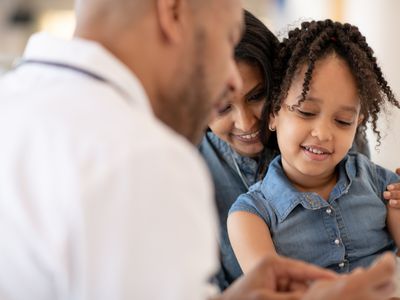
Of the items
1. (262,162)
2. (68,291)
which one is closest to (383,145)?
(262,162)

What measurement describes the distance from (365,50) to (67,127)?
99 centimetres

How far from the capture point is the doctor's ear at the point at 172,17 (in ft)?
2.56

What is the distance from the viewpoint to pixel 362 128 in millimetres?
1623

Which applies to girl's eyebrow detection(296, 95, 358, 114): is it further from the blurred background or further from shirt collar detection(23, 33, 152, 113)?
shirt collar detection(23, 33, 152, 113)

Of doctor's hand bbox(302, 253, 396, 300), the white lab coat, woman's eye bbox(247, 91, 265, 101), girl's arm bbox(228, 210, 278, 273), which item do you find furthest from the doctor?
woman's eye bbox(247, 91, 265, 101)

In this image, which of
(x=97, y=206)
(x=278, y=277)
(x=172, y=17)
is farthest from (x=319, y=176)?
(x=97, y=206)

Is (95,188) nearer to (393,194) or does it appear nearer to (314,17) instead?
(393,194)

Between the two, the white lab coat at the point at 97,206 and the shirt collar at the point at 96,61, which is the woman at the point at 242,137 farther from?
the white lab coat at the point at 97,206

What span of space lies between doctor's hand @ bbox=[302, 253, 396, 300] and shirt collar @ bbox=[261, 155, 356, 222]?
46 cm

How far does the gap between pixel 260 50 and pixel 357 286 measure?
720mm

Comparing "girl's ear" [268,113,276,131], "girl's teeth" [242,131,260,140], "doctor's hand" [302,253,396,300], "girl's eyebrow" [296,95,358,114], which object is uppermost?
"girl's eyebrow" [296,95,358,114]

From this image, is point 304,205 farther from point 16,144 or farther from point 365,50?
point 16,144

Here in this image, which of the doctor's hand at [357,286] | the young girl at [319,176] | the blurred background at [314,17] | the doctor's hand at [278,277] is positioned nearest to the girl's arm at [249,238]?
the young girl at [319,176]

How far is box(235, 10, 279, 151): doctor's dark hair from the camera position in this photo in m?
1.43
